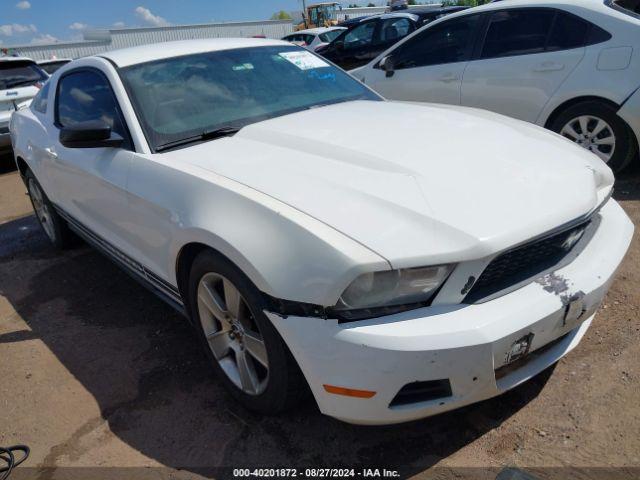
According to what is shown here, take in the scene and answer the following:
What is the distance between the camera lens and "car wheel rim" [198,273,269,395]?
222 centimetres

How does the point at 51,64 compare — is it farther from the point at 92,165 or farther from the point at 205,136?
the point at 205,136

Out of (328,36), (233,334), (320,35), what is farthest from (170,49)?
(328,36)

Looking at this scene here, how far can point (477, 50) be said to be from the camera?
5.28 m

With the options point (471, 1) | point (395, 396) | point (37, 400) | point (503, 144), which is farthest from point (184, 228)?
point (471, 1)

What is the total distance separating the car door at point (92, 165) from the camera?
289cm

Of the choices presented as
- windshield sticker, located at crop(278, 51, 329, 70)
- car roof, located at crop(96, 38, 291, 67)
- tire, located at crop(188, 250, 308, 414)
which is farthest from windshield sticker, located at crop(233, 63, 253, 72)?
tire, located at crop(188, 250, 308, 414)

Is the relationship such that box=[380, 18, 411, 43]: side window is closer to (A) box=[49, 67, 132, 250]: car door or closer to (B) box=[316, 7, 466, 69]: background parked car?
(B) box=[316, 7, 466, 69]: background parked car

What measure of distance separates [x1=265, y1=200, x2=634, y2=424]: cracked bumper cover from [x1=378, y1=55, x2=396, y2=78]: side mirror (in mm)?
4328

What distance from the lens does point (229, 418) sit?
8.02ft

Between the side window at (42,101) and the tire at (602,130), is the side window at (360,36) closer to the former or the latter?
the tire at (602,130)

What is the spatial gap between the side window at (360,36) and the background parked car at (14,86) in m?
5.45

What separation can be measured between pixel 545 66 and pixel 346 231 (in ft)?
12.4

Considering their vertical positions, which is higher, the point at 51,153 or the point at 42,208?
the point at 51,153

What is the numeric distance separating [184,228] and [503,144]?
59.2 inches
